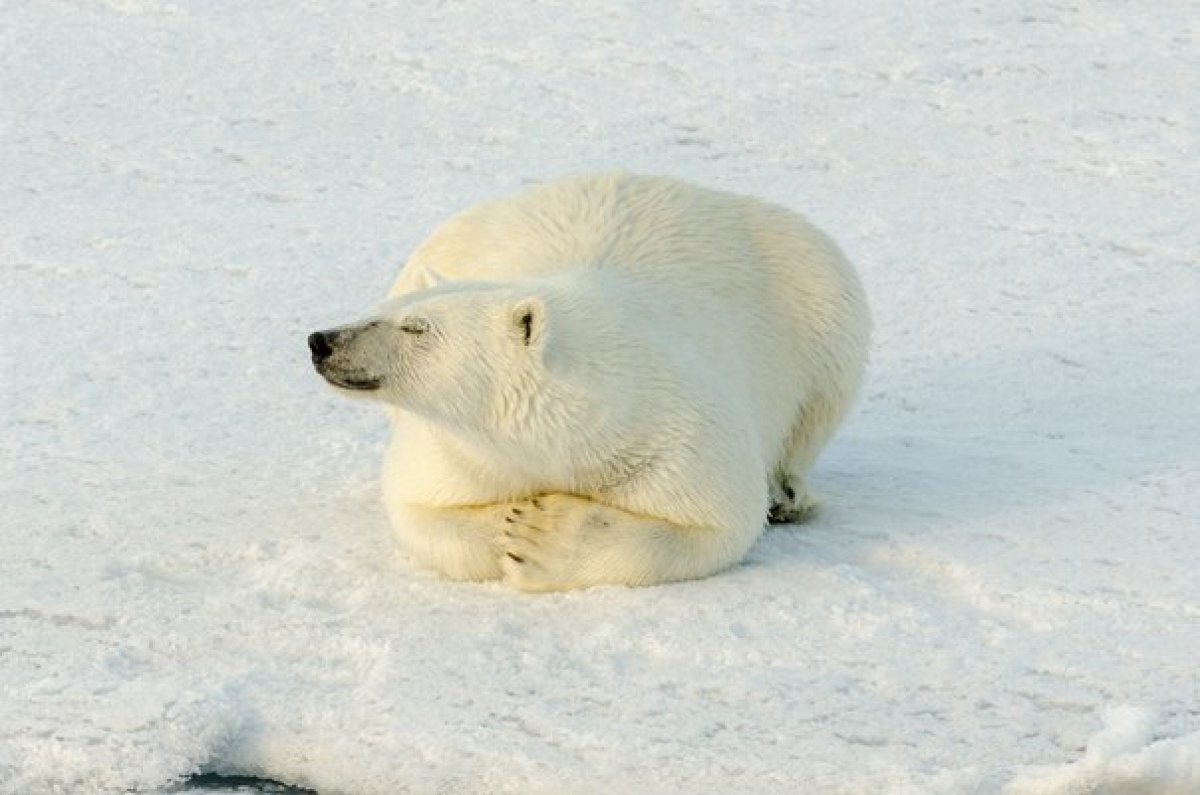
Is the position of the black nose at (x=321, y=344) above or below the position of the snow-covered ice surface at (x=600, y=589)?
above

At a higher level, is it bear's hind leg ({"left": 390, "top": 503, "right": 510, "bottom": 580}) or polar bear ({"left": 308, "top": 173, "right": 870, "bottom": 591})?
polar bear ({"left": 308, "top": 173, "right": 870, "bottom": 591})

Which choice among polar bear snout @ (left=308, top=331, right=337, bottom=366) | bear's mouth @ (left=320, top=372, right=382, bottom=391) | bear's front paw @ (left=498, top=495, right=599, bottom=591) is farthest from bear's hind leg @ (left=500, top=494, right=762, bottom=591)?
polar bear snout @ (left=308, top=331, right=337, bottom=366)

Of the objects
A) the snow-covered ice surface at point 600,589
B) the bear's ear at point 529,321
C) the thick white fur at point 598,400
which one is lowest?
the snow-covered ice surface at point 600,589

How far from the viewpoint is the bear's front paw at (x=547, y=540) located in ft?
15.0

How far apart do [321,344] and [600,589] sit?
2.33 feet

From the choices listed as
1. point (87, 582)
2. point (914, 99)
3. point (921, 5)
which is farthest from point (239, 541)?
point (921, 5)

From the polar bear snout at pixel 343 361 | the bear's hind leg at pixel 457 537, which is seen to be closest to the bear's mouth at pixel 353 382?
the polar bear snout at pixel 343 361

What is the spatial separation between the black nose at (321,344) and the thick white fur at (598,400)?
140 millimetres

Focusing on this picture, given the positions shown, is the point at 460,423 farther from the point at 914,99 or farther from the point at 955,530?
the point at 914,99

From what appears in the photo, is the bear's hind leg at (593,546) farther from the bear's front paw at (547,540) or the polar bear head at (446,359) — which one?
the polar bear head at (446,359)

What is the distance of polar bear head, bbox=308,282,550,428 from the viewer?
4.41 m

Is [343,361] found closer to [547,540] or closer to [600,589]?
[547,540]

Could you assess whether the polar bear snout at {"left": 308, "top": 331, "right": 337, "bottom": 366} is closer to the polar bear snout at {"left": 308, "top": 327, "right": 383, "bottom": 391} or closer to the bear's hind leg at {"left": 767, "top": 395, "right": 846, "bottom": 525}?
the polar bear snout at {"left": 308, "top": 327, "right": 383, "bottom": 391}

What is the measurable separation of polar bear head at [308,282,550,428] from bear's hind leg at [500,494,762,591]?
25 centimetres
